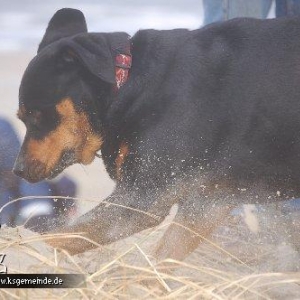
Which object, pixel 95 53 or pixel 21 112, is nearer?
pixel 95 53

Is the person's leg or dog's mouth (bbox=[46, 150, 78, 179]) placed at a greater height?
the person's leg

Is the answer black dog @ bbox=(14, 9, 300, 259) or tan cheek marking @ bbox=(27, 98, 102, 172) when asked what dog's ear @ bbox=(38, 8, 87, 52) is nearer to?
black dog @ bbox=(14, 9, 300, 259)

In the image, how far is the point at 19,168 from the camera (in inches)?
96.2

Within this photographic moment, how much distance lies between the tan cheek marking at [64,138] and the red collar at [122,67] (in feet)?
0.58

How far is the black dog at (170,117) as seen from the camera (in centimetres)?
233

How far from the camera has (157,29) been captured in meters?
2.47

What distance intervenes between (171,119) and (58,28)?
1.64ft

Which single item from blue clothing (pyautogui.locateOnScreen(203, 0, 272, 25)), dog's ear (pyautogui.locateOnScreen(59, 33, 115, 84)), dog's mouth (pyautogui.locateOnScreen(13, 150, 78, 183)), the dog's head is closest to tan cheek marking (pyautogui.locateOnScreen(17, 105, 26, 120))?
the dog's head

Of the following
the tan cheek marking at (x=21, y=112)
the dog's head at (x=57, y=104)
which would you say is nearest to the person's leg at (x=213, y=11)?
the dog's head at (x=57, y=104)

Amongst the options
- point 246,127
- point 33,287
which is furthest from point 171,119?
point 33,287

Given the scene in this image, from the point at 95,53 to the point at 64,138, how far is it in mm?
298

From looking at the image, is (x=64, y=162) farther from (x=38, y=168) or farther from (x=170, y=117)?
(x=170, y=117)

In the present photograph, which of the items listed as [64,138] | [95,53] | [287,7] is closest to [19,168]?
[64,138]

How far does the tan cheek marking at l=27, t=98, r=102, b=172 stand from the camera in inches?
95.8
